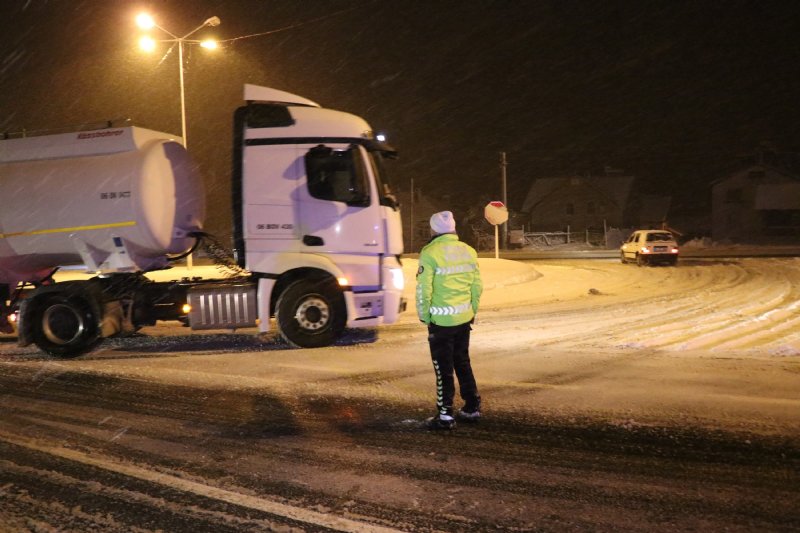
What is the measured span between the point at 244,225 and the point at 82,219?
2.50 m

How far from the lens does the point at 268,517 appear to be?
3928 millimetres

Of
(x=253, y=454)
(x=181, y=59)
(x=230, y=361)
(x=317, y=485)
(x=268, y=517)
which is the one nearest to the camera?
(x=268, y=517)

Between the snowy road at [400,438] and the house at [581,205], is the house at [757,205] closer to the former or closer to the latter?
the house at [581,205]

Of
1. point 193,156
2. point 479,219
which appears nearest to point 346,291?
point 193,156

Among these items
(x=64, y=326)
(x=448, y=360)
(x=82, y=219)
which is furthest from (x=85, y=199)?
(x=448, y=360)

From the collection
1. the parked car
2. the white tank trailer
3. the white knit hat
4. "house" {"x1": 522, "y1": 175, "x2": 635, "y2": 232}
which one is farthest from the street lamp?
"house" {"x1": 522, "y1": 175, "x2": 635, "y2": 232}

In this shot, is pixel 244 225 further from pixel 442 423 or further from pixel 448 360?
pixel 442 423

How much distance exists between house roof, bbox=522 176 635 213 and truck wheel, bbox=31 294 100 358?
211ft

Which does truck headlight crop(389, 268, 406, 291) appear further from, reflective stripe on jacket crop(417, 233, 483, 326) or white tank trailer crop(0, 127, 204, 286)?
reflective stripe on jacket crop(417, 233, 483, 326)

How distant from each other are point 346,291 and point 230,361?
194 cm

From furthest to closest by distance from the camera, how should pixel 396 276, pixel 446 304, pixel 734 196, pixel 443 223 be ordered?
pixel 734 196 < pixel 396 276 < pixel 443 223 < pixel 446 304

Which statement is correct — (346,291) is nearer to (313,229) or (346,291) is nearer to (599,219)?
(313,229)

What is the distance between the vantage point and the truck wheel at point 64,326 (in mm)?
9672

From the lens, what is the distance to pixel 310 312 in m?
9.62
